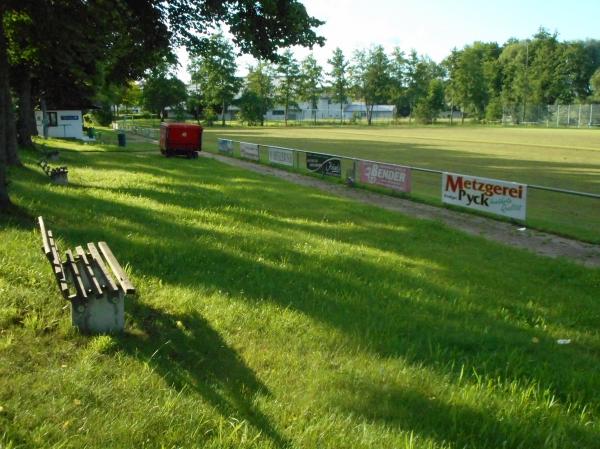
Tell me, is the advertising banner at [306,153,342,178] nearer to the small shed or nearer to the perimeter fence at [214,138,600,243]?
the perimeter fence at [214,138,600,243]

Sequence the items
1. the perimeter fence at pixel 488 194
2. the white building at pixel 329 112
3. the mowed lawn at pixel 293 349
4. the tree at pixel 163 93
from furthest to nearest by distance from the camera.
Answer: the white building at pixel 329 112 < the tree at pixel 163 93 < the perimeter fence at pixel 488 194 < the mowed lawn at pixel 293 349

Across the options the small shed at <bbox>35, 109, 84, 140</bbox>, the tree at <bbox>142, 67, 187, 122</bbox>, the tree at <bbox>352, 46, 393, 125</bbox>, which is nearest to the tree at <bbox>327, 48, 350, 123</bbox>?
the tree at <bbox>352, 46, 393, 125</bbox>

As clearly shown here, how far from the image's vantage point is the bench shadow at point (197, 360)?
4.02 metres

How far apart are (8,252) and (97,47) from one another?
1289 cm

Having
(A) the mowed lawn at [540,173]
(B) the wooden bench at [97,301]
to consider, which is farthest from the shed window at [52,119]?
(B) the wooden bench at [97,301]

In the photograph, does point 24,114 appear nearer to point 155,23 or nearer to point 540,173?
point 155,23

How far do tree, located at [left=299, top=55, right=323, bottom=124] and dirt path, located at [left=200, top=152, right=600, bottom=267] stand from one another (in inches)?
4707

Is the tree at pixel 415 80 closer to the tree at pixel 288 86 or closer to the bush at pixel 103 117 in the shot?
the tree at pixel 288 86

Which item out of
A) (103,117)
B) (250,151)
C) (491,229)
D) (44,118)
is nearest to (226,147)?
(250,151)

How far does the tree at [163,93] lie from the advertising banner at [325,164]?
289ft

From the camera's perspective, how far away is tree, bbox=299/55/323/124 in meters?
140

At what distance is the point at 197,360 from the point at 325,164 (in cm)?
2195

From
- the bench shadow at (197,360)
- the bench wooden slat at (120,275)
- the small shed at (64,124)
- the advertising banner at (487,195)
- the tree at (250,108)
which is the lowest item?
the advertising banner at (487,195)

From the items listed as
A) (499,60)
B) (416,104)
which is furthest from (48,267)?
(499,60)
